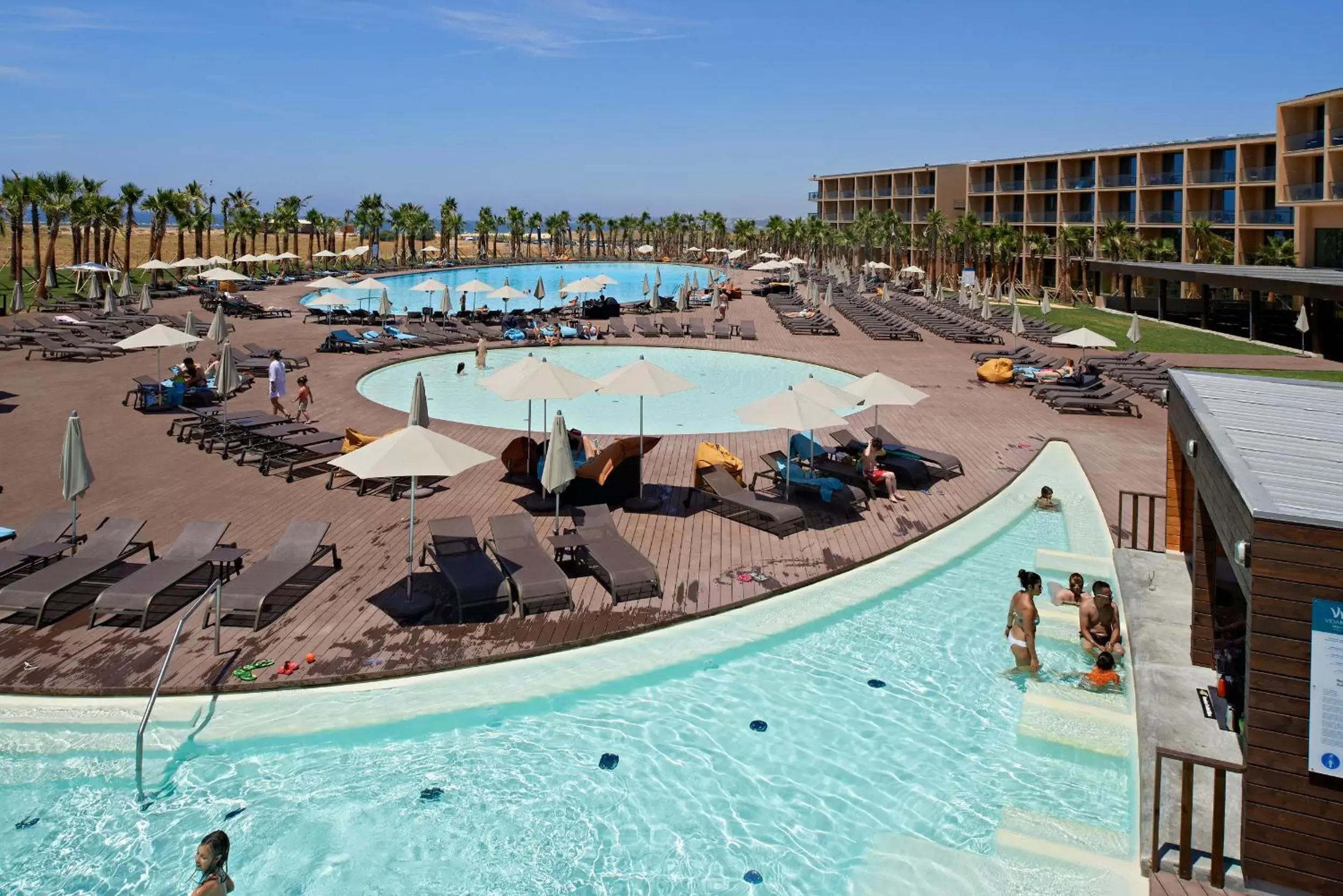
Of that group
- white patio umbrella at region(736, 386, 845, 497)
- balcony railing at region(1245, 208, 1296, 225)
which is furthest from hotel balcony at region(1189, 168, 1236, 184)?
white patio umbrella at region(736, 386, 845, 497)

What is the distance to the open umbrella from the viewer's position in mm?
12508

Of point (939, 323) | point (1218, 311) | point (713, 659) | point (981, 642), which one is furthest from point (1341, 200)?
point (713, 659)

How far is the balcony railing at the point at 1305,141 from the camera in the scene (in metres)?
36.0

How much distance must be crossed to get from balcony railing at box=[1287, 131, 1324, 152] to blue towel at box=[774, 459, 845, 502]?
34.7m

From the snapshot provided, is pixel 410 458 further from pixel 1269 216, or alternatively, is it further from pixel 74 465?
pixel 1269 216

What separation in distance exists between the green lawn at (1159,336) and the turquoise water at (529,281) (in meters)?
18.2

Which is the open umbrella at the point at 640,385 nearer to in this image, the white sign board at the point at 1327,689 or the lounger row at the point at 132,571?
the lounger row at the point at 132,571

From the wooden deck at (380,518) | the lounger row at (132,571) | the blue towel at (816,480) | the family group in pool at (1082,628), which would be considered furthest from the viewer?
the blue towel at (816,480)

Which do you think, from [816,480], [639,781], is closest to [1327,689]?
[639,781]

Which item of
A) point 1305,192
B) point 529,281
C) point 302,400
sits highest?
point 529,281

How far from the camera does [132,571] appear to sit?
946cm

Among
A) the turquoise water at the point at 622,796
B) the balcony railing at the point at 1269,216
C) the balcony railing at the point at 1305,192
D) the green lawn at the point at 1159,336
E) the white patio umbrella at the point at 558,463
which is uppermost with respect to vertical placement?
the balcony railing at the point at 1269,216

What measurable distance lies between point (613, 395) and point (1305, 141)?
3345cm

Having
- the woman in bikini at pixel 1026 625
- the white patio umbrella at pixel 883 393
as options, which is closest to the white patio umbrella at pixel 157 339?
the white patio umbrella at pixel 883 393
